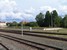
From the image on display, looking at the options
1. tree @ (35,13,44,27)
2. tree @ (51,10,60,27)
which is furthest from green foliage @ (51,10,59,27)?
tree @ (35,13,44,27)

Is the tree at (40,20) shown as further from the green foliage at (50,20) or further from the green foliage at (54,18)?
the green foliage at (54,18)

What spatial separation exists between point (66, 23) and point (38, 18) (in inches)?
1465

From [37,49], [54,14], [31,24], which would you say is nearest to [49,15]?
[54,14]

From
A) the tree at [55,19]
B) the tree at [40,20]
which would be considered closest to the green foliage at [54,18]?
the tree at [55,19]

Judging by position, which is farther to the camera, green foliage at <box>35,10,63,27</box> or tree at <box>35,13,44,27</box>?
tree at <box>35,13,44,27</box>

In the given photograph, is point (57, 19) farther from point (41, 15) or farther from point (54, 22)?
point (41, 15)

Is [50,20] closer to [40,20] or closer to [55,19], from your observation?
[55,19]

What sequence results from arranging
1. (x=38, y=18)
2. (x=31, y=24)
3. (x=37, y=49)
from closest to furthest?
(x=37, y=49) < (x=31, y=24) < (x=38, y=18)

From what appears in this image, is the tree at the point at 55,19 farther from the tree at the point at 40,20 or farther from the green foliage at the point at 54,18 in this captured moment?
the tree at the point at 40,20

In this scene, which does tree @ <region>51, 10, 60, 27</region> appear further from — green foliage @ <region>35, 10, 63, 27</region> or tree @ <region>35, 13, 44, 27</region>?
tree @ <region>35, 13, 44, 27</region>

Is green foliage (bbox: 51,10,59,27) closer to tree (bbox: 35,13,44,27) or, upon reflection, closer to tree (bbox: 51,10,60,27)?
tree (bbox: 51,10,60,27)

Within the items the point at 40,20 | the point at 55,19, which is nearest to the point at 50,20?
the point at 55,19

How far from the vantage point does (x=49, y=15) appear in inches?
4759

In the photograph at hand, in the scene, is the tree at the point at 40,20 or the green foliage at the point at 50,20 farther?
the tree at the point at 40,20
